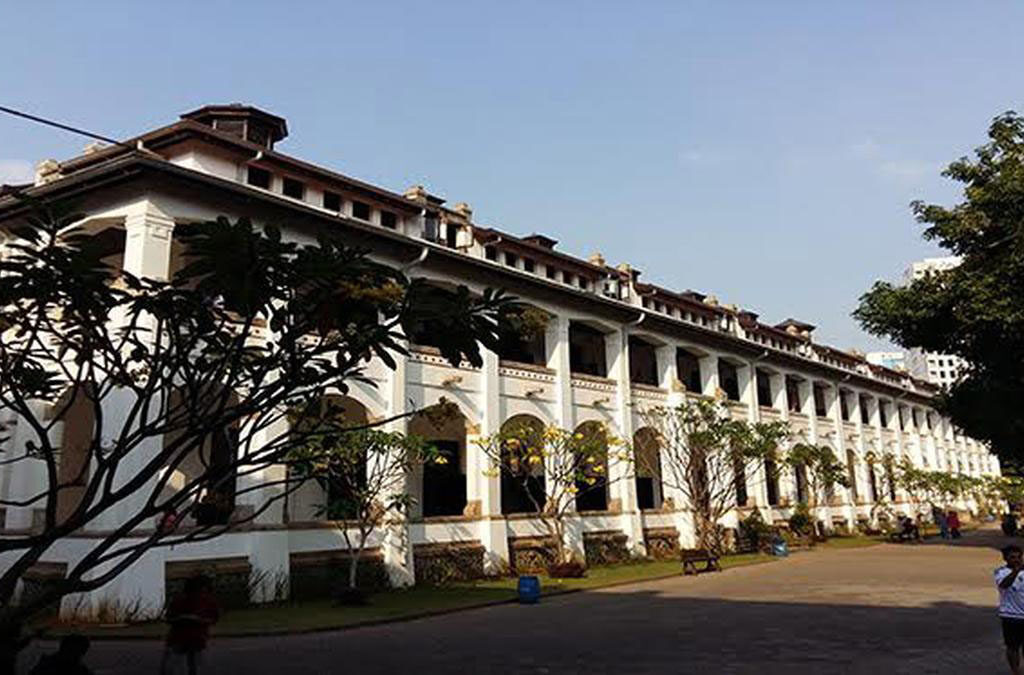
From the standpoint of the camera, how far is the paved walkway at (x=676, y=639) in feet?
37.6

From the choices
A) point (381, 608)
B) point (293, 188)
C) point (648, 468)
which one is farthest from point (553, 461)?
point (293, 188)

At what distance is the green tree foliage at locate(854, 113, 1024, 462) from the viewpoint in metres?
24.8

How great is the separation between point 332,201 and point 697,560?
Result: 16.9 meters

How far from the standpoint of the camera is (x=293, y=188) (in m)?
21.6

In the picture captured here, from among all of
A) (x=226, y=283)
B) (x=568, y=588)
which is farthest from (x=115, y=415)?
(x=226, y=283)

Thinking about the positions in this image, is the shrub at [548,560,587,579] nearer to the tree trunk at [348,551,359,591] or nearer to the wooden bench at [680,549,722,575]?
the wooden bench at [680,549,722,575]

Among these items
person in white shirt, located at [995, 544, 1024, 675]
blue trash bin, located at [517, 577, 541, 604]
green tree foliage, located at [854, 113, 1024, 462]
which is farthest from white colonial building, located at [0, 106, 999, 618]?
green tree foliage, located at [854, 113, 1024, 462]

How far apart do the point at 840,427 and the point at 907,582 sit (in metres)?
26.9

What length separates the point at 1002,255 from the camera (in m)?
25.6

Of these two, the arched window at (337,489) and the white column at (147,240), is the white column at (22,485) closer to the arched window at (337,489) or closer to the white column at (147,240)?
the white column at (147,240)

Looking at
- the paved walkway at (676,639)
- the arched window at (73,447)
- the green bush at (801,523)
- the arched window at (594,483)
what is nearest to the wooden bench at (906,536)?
the green bush at (801,523)

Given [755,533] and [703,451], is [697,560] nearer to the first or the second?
[703,451]

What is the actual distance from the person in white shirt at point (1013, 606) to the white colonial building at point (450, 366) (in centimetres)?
606

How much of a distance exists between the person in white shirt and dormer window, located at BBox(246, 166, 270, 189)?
18092mm
